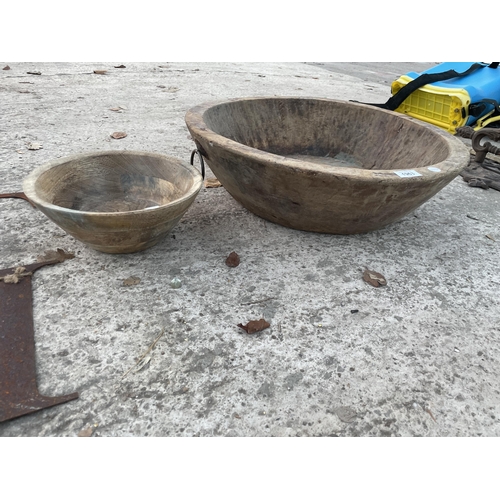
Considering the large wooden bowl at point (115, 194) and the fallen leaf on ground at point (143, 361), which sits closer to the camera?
the fallen leaf on ground at point (143, 361)

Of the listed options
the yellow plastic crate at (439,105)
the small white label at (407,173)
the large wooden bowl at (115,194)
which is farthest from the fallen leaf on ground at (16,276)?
the yellow plastic crate at (439,105)

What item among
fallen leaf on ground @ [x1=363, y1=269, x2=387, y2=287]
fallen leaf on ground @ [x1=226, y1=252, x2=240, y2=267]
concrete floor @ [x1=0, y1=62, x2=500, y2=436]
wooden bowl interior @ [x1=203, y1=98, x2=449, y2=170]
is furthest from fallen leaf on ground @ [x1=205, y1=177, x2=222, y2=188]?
fallen leaf on ground @ [x1=363, y1=269, x2=387, y2=287]

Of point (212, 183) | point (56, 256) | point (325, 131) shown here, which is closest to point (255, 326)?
point (56, 256)

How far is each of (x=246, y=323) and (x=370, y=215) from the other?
0.77 m

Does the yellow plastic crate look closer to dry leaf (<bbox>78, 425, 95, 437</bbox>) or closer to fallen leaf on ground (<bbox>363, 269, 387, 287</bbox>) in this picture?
fallen leaf on ground (<bbox>363, 269, 387, 287</bbox>)

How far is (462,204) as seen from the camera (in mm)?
2615

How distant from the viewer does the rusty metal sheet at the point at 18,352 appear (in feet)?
→ 3.86

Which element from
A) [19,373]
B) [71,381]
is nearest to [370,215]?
[71,381]

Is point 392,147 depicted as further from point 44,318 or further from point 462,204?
point 44,318

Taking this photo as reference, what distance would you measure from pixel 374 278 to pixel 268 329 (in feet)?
1.95

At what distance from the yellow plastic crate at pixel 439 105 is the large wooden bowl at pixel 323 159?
4.32 ft

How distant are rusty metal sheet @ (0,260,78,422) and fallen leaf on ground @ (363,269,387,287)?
4.07 ft

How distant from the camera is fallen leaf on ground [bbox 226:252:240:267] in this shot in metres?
1.81

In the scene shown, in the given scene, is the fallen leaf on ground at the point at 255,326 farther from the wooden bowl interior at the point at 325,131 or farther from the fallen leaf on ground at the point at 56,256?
the wooden bowl interior at the point at 325,131
